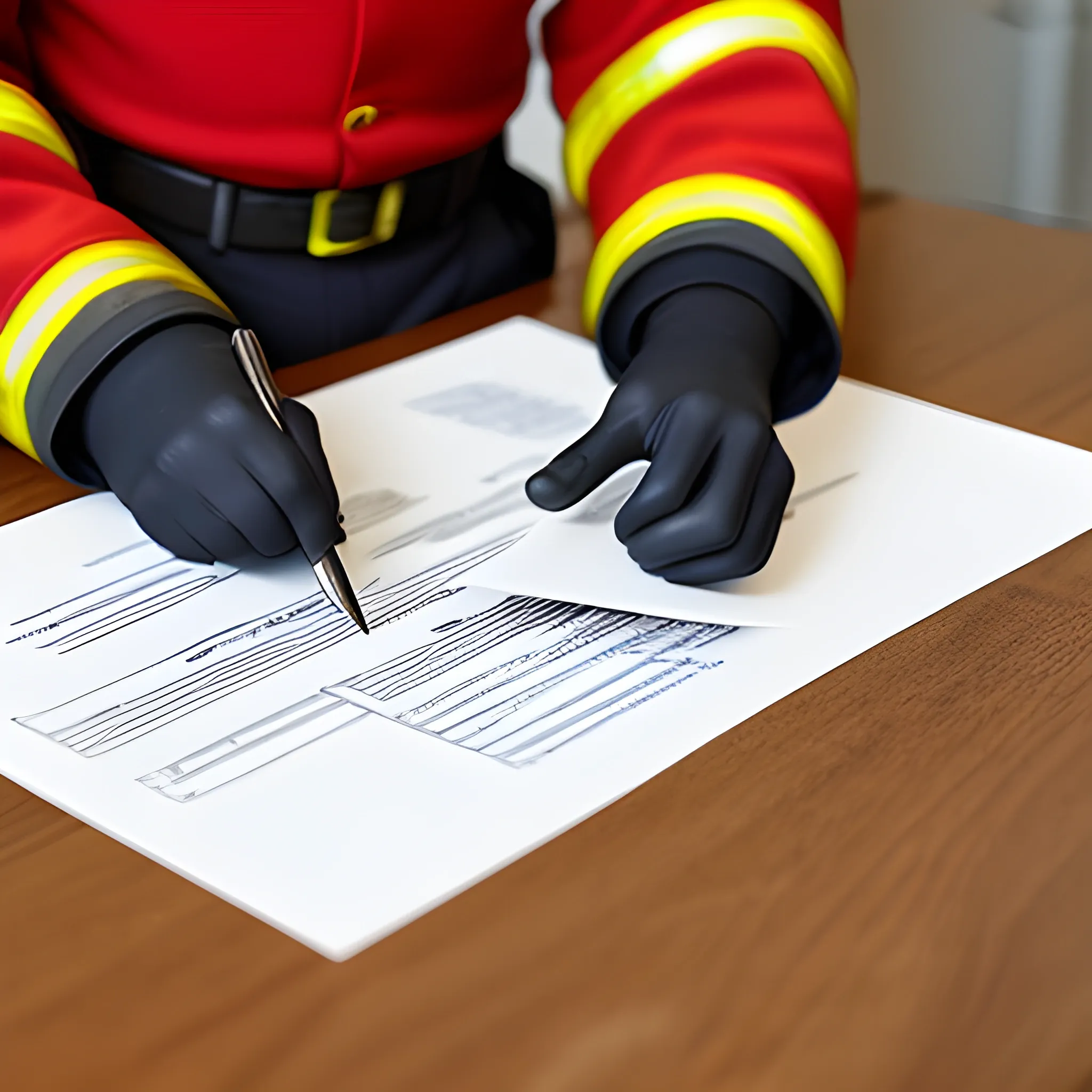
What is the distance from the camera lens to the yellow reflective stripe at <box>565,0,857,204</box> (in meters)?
0.69

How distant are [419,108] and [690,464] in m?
0.31

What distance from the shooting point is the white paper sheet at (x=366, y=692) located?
0.36 metres

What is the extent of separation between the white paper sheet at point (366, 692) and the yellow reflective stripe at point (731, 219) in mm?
109

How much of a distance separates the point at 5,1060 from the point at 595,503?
305 millimetres

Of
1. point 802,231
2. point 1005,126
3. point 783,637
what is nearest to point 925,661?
point 783,637

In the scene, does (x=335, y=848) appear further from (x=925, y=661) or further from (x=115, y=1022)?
(x=925, y=661)

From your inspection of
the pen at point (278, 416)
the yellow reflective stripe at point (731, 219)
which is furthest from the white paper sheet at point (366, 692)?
the yellow reflective stripe at point (731, 219)

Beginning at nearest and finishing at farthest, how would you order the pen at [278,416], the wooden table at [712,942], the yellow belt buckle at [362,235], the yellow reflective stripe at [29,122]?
the wooden table at [712,942] → the pen at [278,416] → the yellow reflective stripe at [29,122] → the yellow belt buckle at [362,235]

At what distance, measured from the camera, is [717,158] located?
66 centimetres

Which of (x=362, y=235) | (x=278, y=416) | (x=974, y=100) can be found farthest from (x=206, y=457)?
(x=974, y=100)

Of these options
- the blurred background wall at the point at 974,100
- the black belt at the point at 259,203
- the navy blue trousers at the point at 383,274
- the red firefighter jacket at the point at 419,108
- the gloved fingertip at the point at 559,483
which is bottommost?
the blurred background wall at the point at 974,100

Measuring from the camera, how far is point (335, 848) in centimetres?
36

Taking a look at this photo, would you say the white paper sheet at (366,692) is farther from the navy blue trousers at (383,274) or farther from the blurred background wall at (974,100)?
the blurred background wall at (974,100)

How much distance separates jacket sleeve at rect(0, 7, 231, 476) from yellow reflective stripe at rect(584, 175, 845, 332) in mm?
188
